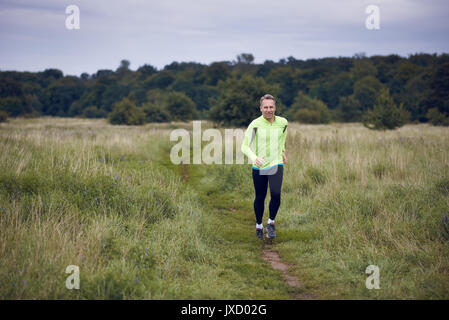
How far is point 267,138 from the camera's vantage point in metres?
5.53

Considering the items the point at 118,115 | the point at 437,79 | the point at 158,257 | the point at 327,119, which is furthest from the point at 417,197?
the point at 327,119

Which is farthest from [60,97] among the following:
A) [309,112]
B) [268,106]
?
[268,106]

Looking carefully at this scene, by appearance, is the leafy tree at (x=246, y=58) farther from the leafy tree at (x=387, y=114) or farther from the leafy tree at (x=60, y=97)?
A: the leafy tree at (x=387, y=114)

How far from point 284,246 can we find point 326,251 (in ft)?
2.51

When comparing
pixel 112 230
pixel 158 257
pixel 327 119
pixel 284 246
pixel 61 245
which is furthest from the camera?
pixel 327 119

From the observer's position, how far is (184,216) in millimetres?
5785

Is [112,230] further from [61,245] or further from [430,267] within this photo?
[430,267]

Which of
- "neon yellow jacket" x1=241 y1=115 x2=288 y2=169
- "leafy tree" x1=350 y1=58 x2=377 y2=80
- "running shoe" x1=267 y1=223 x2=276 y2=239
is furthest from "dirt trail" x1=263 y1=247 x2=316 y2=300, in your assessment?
"leafy tree" x1=350 y1=58 x2=377 y2=80

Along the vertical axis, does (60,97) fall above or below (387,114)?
above

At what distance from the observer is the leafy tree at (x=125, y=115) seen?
5128cm

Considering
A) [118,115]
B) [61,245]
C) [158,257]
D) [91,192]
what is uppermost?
[118,115]

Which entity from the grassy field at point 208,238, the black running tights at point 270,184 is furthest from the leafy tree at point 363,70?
the black running tights at point 270,184

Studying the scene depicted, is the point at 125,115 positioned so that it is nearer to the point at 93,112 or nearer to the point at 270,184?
the point at 93,112

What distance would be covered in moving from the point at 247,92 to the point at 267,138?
24654 millimetres
